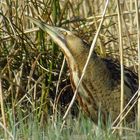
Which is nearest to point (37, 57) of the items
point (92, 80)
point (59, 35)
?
point (59, 35)

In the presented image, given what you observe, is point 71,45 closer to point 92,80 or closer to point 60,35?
point 60,35

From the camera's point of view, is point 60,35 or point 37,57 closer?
point 60,35

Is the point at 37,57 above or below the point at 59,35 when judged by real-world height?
below

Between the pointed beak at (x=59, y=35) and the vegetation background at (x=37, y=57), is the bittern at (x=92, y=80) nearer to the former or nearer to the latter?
the pointed beak at (x=59, y=35)

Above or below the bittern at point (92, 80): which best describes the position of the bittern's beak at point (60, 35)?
above

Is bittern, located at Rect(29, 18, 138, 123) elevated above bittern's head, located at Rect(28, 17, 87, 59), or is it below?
below

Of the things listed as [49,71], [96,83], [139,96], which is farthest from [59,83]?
[139,96]

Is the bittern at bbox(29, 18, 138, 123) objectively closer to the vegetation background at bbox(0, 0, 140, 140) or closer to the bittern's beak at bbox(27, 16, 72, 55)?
the bittern's beak at bbox(27, 16, 72, 55)

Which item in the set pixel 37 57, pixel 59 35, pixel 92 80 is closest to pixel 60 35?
pixel 59 35

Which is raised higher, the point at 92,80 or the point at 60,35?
the point at 60,35

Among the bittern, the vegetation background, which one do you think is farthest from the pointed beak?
the vegetation background

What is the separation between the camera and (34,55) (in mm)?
4035

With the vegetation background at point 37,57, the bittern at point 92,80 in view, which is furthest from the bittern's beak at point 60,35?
the vegetation background at point 37,57

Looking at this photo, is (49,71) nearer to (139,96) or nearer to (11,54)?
(11,54)
